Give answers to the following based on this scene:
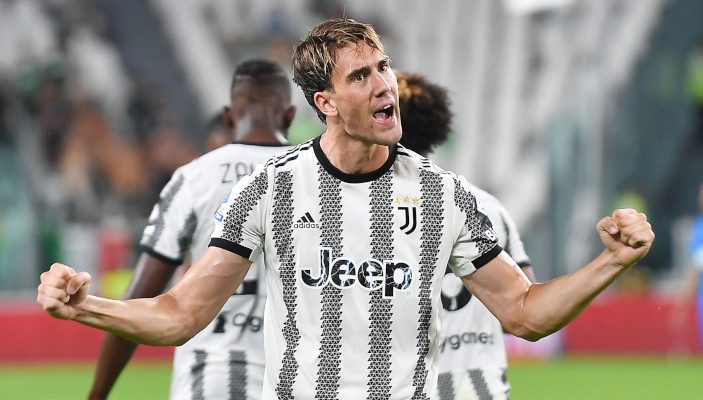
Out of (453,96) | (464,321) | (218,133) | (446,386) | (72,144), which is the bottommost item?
(446,386)

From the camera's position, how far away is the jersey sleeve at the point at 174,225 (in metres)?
5.16

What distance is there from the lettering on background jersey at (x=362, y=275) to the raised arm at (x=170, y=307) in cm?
24

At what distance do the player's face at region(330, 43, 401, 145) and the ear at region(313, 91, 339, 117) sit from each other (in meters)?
0.05

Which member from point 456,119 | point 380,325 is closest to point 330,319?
point 380,325

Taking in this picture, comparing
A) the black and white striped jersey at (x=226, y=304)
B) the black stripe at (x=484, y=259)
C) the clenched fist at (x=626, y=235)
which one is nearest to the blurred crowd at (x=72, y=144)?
the black and white striped jersey at (x=226, y=304)

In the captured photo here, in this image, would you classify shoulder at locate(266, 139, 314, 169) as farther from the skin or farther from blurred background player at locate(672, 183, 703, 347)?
blurred background player at locate(672, 183, 703, 347)

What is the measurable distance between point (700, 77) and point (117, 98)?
7.90m

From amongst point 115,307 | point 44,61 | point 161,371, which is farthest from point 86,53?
point 115,307

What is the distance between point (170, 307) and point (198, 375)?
45.0 inches

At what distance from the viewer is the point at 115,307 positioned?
384 cm

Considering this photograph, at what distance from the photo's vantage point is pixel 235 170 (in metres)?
5.20

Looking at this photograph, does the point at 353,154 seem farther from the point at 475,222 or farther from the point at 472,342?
the point at 472,342

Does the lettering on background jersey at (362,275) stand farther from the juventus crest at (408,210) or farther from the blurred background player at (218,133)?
the blurred background player at (218,133)

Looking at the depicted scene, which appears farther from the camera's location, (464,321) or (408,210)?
(464,321)
